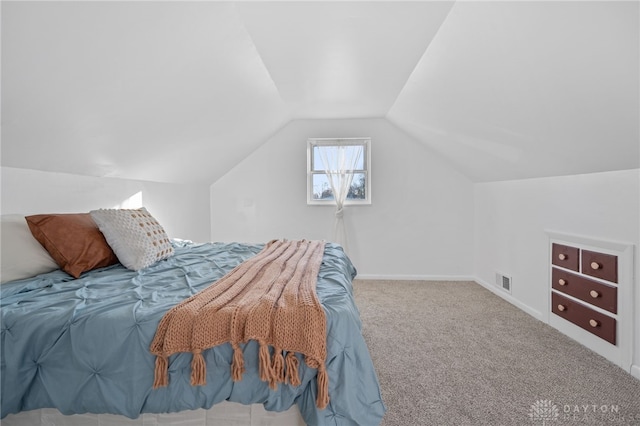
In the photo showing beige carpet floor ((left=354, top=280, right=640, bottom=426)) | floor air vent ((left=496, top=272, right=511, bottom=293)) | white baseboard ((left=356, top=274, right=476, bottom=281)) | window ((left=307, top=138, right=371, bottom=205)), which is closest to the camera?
beige carpet floor ((left=354, top=280, right=640, bottom=426))

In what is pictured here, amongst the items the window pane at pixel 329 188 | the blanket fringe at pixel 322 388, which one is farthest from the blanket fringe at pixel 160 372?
the window pane at pixel 329 188

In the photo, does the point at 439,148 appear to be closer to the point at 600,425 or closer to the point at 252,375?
the point at 600,425

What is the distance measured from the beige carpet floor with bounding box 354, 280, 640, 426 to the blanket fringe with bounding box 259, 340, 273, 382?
2.79ft

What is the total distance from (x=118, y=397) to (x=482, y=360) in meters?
2.19

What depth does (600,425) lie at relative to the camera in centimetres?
162

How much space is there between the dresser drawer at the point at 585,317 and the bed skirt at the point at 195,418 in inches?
89.1

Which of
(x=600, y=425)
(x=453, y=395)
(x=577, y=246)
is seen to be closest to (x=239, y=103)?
(x=453, y=395)

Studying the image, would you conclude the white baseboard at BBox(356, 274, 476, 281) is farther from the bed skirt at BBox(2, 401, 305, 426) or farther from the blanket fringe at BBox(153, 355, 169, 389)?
the blanket fringe at BBox(153, 355, 169, 389)

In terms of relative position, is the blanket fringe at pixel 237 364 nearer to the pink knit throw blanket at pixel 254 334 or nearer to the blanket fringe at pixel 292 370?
the pink knit throw blanket at pixel 254 334

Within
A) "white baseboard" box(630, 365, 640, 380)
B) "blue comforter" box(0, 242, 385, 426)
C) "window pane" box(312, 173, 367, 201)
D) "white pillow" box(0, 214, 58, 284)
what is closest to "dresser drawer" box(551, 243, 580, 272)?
"white baseboard" box(630, 365, 640, 380)

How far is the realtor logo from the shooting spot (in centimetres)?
168

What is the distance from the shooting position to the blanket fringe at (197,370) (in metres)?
1.16

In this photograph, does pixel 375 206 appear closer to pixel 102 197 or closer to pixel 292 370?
pixel 102 197

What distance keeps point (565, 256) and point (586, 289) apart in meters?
0.31
